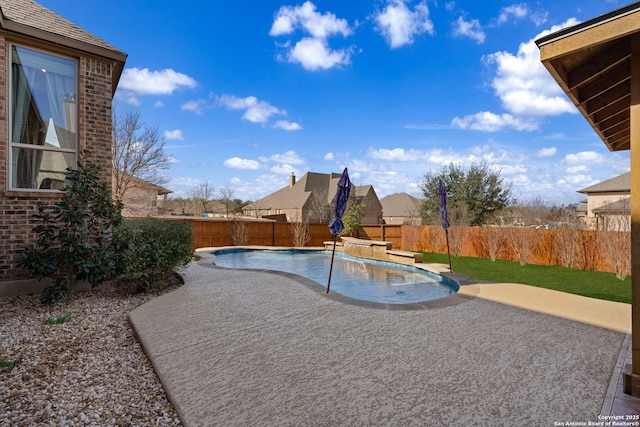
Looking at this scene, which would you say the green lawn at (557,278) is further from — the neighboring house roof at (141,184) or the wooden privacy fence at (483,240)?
the neighboring house roof at (141,184)

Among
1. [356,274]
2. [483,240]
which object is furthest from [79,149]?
[483,240]

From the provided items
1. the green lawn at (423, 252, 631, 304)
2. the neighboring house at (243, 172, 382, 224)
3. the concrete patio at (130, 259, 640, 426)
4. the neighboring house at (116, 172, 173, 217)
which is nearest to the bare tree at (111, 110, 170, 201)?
the neighboring house at (116, 172, 173, 217)

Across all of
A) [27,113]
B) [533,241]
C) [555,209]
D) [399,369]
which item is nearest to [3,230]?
[27,113]

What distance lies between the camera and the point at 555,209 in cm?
2148

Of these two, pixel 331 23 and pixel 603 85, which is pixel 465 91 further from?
pixel 603 85

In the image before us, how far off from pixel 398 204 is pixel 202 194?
85.4 feet

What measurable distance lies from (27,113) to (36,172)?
1.06 metres

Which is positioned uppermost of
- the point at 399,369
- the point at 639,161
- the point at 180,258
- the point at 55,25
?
the point at 55,25

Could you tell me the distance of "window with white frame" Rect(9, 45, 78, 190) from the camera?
5.54 metres

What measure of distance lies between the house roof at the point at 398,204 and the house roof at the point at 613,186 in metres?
19.1

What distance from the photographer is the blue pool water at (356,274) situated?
25.1 feet

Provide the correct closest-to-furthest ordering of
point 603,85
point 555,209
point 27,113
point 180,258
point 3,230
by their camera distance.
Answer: point 603,85 → point 3,230 → point 27,113 → point 180,258 → point 555,209

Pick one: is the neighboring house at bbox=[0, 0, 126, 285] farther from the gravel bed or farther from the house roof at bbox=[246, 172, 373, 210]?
the house roof at bbox=[246, 172, 373, 210]

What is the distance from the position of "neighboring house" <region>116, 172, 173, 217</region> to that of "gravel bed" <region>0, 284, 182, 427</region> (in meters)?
18.3
